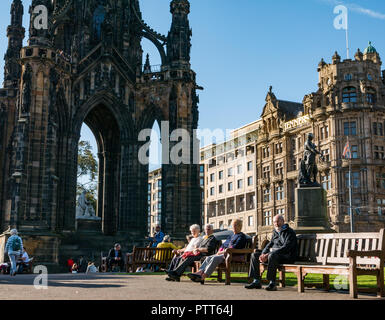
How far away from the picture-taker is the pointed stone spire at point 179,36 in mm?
29266

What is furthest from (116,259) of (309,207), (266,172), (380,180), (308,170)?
(266,172)

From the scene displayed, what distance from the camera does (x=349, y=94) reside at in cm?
5412

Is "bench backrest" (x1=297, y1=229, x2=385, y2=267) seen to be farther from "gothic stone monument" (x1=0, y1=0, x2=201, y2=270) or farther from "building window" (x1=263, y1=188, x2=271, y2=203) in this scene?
"building window" (x1=263, y1=188, x2=271, y2=203)

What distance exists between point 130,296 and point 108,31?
24938mm

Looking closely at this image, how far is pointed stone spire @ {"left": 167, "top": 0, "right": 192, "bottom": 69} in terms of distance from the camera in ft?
96.0

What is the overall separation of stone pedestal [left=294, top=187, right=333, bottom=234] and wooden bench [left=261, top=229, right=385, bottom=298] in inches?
401

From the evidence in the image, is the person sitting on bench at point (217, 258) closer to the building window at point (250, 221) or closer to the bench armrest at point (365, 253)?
the bench armrest at point (365, 253)

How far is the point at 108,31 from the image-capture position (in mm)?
29859

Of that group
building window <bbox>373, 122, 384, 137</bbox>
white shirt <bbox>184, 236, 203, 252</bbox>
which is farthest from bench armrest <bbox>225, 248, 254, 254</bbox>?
building window <bbox>373, 122, 384, 137</bbox>

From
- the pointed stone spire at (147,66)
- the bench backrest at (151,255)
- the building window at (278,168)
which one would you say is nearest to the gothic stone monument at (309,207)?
the bench backrest at (151,255)

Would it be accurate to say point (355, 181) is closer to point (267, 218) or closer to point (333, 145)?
point (333, 145)

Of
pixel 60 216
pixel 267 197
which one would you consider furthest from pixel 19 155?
pixel 267 197

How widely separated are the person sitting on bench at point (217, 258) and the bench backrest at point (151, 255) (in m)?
4.29

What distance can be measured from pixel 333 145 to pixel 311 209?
35.0 m
